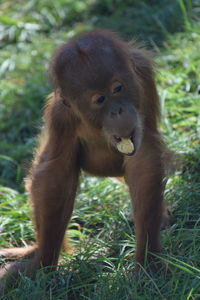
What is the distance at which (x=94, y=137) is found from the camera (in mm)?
3566

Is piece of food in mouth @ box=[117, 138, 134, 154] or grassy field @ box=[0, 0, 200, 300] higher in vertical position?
piece of food in mouth @ box=[117, 138, 134, 154]

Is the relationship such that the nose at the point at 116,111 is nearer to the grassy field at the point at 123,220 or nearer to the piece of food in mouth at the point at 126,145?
the piece of food in mouth at the point at 126,145

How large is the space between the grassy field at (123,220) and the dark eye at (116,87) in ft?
2.44

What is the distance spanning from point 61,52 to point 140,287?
1.31 metres

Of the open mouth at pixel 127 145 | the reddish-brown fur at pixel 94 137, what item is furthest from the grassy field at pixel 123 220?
the open mouth at pixel 127 145

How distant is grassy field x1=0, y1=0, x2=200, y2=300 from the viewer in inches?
118

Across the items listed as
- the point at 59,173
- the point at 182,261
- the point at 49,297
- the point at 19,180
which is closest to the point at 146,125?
the point at 59,173

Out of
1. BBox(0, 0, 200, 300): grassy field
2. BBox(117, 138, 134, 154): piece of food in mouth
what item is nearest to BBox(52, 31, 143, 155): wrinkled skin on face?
BBox(117, 138, 134, 154): piece of food in mouth

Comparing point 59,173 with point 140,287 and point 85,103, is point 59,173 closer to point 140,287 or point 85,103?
point 85,103

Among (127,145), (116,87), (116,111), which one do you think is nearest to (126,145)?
(127,145)

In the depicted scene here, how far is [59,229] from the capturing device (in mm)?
3656

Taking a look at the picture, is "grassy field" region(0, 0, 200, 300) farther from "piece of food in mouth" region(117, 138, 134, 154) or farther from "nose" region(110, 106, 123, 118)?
"nose" region(110, 106, 123, 118)

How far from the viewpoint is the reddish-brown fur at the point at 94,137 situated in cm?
324

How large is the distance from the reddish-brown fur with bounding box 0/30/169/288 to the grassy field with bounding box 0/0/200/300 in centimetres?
21
